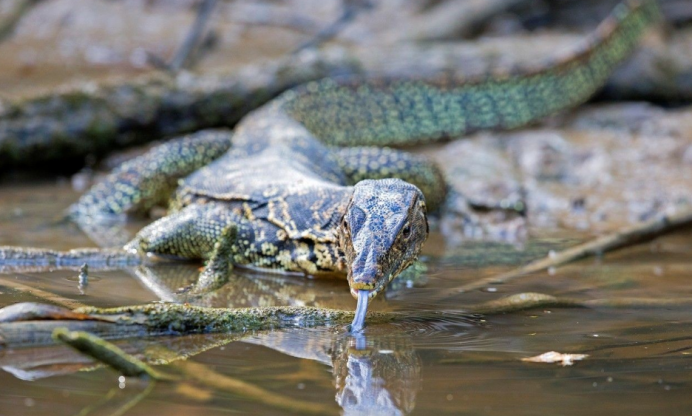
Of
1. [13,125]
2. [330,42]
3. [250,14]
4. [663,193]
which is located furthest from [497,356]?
[250,14]

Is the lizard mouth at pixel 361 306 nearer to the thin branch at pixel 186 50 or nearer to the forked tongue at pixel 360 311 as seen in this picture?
the forked tongue at pixel 360 311

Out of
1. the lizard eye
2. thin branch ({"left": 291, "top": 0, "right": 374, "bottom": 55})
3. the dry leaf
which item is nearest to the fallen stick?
thin branch ({"left": 291, "top": 0, "right": 374, "bottom": 55})

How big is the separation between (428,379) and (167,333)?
115 cm

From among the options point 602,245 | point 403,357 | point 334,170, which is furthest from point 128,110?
point 403,357

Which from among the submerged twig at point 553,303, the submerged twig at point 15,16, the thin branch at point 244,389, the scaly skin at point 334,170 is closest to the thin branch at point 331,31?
the scaly skin at point 334,170

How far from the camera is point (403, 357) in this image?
3.57m

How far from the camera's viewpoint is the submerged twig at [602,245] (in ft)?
17.6

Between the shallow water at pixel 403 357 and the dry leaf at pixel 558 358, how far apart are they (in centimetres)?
5

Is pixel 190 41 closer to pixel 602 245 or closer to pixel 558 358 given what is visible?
pixel 602 245

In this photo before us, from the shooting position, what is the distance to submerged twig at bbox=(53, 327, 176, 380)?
293cm

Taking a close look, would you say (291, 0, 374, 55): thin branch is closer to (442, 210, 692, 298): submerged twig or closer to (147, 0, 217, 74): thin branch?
(147, 0, 217, 74): thin branch

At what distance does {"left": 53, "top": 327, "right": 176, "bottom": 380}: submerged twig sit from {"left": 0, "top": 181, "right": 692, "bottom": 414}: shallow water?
0.05m

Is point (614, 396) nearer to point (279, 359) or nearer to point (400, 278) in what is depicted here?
point (279, 359)

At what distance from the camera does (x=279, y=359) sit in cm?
345
